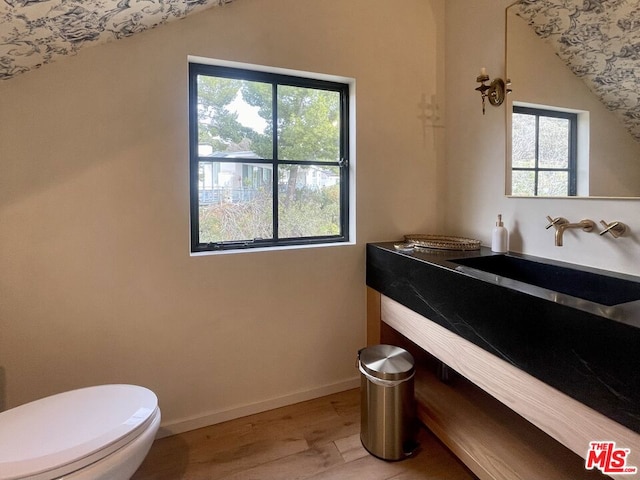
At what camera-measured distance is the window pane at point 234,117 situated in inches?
67.7

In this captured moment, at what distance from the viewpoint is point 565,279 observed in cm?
139

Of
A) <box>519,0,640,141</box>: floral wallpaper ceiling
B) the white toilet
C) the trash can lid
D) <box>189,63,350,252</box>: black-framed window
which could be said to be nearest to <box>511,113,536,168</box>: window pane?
<box>519,0,640,141</box>: floral wallpaper ceiling

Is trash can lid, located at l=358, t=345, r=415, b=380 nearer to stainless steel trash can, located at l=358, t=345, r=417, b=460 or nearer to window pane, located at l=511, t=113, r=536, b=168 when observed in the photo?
stainless steel trash can, located at l=358, t=345, r=417, b=460

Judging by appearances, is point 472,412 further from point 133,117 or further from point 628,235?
point 133,117

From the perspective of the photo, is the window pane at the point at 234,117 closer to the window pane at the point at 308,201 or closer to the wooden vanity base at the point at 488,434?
the window pane at the point at 308,201

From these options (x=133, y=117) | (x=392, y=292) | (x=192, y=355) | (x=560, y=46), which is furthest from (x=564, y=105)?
(x=192, y=355)

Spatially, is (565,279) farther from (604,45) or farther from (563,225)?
(604,45)

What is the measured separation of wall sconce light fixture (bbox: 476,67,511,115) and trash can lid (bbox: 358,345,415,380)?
1.38 metres

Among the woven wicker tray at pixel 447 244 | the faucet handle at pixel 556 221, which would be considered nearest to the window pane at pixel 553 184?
the faucet handle at pixel 556 221

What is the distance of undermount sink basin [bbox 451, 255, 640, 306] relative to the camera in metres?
1.20

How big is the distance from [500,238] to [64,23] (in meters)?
2.03

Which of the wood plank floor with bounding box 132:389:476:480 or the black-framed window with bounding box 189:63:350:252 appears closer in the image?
the wood plank floor with bounding box 132:389:476:480

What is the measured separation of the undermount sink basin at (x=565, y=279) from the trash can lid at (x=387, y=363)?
0.51 m

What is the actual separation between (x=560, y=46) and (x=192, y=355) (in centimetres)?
220
